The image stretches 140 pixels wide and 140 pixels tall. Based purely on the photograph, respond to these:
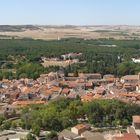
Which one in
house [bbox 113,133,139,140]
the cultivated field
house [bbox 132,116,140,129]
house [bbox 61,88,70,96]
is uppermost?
house [bbox 113,133,139,140]

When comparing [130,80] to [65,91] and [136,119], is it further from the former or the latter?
[136,119]

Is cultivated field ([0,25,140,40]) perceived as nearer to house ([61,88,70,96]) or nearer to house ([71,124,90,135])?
house ([61,88,70,96])

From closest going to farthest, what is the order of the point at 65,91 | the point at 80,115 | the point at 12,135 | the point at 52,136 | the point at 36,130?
the point at 52,136 → the point at 36,130 → the point at 12,135 → the point at 80,115 → the point at 65,91

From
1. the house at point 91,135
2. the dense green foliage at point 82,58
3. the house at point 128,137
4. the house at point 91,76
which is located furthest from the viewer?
the dense green foliage at point 82,58

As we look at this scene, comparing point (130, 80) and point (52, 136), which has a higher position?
point (52, 136)

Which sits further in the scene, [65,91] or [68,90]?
[68,90]

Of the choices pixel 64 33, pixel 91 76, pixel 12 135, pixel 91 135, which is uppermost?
pixel 91 135

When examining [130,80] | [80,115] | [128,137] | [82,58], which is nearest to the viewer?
[128,137]

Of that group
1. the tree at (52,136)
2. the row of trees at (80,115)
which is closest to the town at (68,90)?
the row of trees at (80,115)

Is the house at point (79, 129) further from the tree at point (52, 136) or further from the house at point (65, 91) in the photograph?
the house at point (65, 91)

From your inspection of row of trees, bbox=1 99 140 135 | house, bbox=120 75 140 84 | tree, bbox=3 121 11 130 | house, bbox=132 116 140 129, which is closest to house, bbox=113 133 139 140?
house, bbox=132 116 140 129

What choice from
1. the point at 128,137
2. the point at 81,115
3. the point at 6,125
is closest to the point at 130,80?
the point at 81,115

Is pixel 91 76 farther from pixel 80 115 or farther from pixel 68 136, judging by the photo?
pixel 68 136
